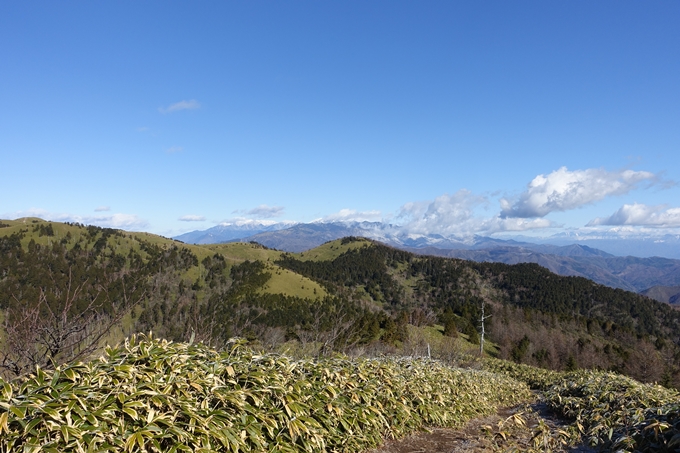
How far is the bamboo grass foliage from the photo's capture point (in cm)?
312

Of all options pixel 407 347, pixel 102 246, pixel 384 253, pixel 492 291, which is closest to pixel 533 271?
pixel 492 291

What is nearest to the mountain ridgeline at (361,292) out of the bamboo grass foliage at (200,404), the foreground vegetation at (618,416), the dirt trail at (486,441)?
the foreground vegetation at (618,416)

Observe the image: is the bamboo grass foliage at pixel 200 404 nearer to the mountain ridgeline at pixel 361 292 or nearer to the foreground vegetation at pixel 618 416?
the foreground vegetation at pixel 618 416

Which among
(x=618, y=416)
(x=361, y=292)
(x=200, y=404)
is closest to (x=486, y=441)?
(x=618, y=416)

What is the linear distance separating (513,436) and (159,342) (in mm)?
6018

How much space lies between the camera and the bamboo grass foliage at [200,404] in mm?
3117

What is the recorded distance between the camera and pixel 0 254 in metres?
122

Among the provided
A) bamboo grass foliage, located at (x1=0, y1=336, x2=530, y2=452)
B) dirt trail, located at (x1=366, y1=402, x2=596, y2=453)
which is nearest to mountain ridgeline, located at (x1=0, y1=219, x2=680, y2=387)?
dirt trail, located at (x1=366, y1=402, x2=596, y2=453)

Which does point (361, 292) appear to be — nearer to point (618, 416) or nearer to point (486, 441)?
point (618, 416)

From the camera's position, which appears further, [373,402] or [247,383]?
[373,402]

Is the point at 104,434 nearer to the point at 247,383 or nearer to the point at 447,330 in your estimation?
the point at 247,383

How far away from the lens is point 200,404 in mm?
4016

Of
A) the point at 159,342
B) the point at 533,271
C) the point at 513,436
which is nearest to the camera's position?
the point at 159,342

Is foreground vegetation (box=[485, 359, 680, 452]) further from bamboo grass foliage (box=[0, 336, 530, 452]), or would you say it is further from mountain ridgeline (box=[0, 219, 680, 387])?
mountain ridgeline (box=[0, 219, 680, 387])
